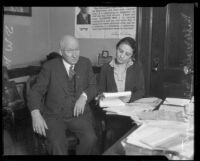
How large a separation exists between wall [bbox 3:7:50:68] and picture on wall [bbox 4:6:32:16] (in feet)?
0.05

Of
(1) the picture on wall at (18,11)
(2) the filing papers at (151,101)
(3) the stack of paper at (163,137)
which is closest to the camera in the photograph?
(3) the stack of paper at (163,137)

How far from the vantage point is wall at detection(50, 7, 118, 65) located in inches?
46.8

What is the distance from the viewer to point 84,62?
122 cm

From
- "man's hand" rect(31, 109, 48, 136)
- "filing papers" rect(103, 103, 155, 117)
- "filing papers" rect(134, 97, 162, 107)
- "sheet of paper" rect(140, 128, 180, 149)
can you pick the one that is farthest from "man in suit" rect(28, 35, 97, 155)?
"sheet of paper" rect(140, 128, 180, 149)

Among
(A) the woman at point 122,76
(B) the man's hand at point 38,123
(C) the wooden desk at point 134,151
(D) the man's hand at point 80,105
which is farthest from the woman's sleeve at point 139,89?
(B) the man's hand at point 38,123

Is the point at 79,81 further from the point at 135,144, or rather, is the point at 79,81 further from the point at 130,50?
the point at 135,144

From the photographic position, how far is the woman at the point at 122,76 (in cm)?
121

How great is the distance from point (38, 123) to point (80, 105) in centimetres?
21

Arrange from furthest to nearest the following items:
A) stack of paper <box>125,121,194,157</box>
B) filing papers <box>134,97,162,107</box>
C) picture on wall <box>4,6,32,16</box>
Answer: filing papers <box>134,97,162,107</box> < picture on wall <box>4,6,32,16</box> < stack of paper <box>125,121,194,157</box>

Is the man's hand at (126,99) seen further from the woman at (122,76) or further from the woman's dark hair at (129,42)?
the woman's dark hair at (129,42)

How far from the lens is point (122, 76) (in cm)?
127

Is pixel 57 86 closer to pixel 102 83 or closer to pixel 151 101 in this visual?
pixel 102 83

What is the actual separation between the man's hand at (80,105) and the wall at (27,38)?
0.26 m

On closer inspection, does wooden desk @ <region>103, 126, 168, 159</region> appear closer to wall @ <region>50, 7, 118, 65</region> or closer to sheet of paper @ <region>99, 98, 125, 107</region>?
sheet of paper @ <region>99, 98, 125, 107</region>
